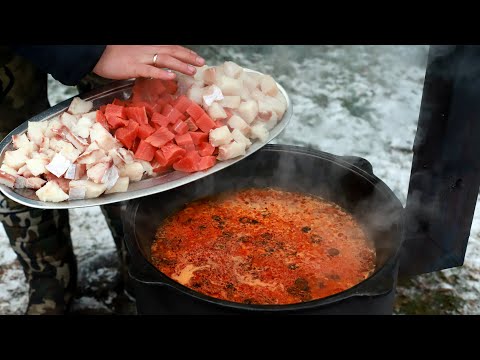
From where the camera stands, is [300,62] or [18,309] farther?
[300,62]

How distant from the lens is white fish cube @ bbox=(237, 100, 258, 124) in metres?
2.41

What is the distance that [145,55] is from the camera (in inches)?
92.2

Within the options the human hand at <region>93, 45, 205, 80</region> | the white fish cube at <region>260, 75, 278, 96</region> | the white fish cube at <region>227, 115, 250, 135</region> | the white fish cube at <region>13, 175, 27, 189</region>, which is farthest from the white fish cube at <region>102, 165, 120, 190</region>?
the white fish cube at <region>260, 75, 278, 96</region>

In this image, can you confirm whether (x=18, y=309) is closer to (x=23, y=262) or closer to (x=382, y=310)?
(x=23, y=262)

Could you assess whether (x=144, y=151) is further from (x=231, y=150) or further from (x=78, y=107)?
(x=78, y=107)

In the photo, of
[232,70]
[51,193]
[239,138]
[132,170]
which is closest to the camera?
[51,193]

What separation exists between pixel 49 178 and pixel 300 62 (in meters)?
4.64

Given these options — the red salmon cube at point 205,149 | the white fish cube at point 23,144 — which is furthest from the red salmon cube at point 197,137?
the white fish cube at point 23,144

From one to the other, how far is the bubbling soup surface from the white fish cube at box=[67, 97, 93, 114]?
0.65 meters

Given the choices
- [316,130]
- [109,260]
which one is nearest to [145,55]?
[109,260]

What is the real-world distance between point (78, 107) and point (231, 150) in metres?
0.79

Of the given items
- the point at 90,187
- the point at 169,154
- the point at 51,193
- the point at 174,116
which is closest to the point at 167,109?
Result: the point at 174,116

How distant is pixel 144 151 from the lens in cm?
226

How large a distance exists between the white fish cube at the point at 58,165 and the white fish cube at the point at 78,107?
0.38 metres
